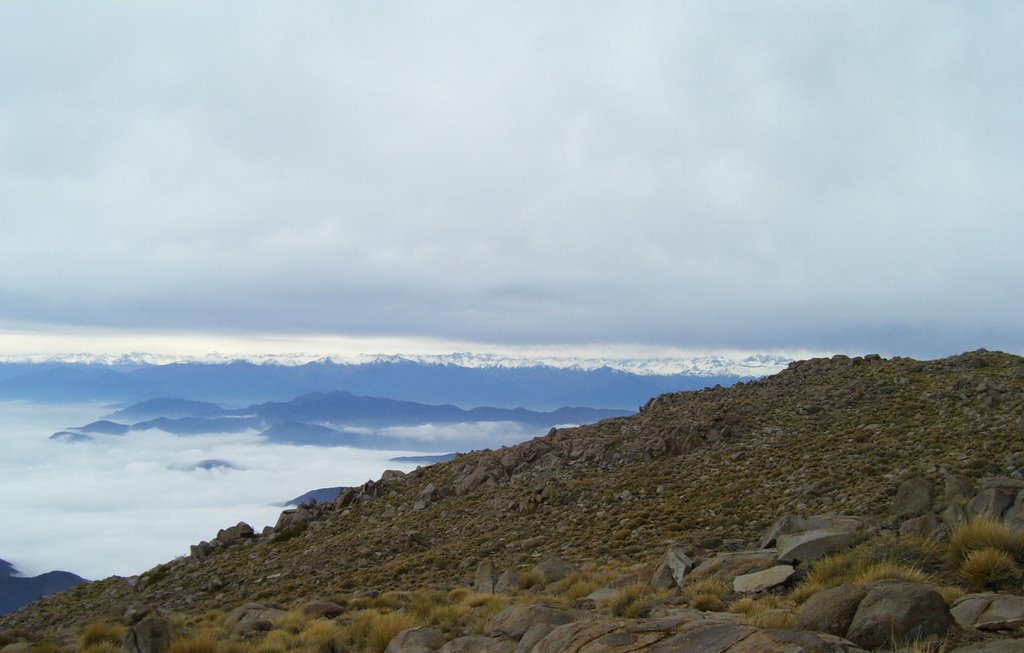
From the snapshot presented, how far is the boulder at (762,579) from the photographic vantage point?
1216 centimetres

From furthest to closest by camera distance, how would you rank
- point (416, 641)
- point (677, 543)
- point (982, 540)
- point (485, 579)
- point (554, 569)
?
point (677, 543) → point (485, 579) → point (554, 569) → point (416, 641) → point (982, 540)

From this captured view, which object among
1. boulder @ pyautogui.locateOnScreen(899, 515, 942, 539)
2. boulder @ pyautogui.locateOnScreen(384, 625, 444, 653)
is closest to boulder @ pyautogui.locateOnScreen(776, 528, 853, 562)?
boulder @ pyautogui.locateOnScreen(899, 515, 942, 539)

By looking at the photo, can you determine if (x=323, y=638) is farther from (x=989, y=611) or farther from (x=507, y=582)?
(x=989, y=611)

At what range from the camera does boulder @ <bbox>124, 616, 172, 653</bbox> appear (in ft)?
40.8

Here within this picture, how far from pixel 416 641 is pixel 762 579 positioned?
274 inches

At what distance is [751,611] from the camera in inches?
415

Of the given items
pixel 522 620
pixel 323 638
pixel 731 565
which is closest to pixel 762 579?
pixel 731 565

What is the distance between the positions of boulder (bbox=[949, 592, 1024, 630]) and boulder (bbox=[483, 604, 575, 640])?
598 centimetres

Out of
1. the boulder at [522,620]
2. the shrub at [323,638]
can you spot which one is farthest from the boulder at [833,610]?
the shrub at [323,638]

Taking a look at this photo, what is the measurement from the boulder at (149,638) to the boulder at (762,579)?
11.6 m

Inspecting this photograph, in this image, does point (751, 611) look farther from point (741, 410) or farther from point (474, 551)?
point (741, 410)

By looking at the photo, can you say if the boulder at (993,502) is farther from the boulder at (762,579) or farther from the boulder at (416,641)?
the boulder at (416,641)

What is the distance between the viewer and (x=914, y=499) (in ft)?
54.3

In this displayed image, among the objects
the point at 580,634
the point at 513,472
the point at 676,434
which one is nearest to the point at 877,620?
the point at 580,634
